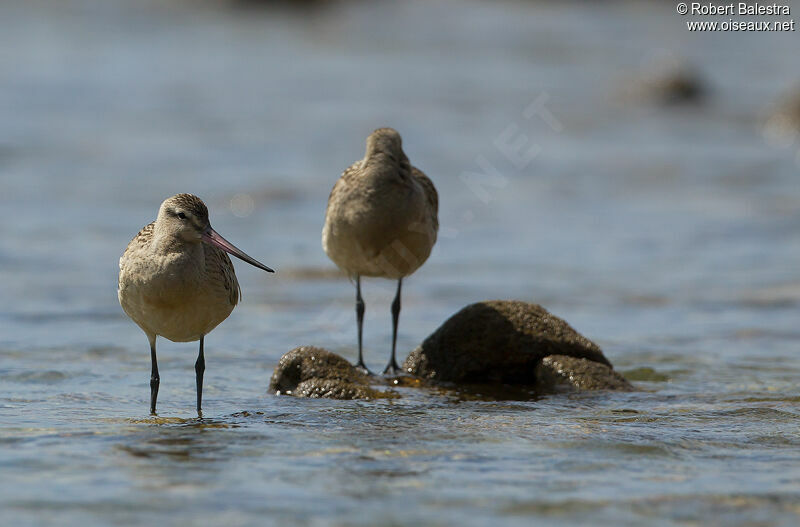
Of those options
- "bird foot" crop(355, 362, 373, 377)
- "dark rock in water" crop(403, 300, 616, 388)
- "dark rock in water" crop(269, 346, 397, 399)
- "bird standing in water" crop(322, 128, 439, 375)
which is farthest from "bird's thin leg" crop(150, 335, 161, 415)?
"dark rock in water" crop(403, 300, 616, 388)

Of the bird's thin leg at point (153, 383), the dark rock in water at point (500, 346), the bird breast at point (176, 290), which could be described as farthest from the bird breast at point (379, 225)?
the bird's thin leg at point (153, 383)

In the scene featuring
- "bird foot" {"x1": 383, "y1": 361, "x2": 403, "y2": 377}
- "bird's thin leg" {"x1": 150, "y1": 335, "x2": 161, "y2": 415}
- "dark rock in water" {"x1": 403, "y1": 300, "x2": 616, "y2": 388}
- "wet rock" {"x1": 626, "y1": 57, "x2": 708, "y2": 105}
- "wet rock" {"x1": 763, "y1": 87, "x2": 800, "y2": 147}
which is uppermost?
"wet rock" {"x1": 626, "y1": 57, "x2": 708, "y2": 105}

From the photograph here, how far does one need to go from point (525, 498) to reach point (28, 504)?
2172mm

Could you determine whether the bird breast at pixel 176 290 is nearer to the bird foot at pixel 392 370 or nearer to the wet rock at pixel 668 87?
the bird foot at pixel 392 370

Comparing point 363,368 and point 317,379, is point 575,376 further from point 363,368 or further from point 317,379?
point 317,379

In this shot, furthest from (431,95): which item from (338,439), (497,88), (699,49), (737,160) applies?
(338,439)

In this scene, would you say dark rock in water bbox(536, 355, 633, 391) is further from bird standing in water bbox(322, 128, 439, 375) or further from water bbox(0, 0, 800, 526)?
bird standing in water bbox(322, 128, 439, 375)

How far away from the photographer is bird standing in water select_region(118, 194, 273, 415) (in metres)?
6.73

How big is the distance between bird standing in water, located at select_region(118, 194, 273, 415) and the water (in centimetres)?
60

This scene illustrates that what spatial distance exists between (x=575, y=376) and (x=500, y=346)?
1.92ft

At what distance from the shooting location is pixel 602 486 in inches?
219

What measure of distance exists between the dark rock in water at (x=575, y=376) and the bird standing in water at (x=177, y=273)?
7.72 feet

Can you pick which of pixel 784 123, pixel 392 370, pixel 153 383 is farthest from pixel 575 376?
pixel 784 123

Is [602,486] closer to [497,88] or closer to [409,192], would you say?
[409,192]
